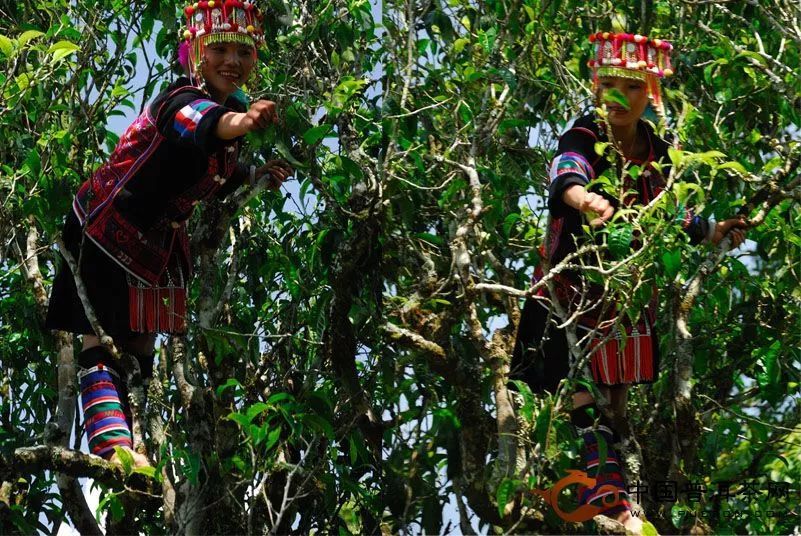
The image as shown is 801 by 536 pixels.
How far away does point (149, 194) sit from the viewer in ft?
18.7

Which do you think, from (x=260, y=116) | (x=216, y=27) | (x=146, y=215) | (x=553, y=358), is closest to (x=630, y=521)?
(x=553, y=358)

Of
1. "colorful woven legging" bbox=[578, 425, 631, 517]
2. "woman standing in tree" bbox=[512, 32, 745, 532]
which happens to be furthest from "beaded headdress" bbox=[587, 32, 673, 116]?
"colorful woven legging" bbox=[578, 425, 631, 517]

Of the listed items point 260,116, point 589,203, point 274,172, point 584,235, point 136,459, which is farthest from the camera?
point 274,172

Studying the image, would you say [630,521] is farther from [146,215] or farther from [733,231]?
[146,215]

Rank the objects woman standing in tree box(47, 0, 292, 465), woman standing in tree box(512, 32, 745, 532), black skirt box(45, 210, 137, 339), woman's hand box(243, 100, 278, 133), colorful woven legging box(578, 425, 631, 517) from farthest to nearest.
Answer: black skirt box(45, 210, 137, 339), woman standing in tree box(47, 0, 292, 465), woman standing in tree box(512, 32, 745, 532), colorful woven legging box(578, 425, 631, 517), woman's hand box(243, 100, 278, 133)

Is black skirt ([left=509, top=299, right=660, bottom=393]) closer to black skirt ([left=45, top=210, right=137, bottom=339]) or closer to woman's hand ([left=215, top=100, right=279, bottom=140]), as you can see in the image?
woman's hand ([left=215, top=100, right=279, bottom=140])

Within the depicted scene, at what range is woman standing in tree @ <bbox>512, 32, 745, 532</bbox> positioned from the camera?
17.6 feet

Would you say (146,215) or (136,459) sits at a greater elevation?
(146,215)

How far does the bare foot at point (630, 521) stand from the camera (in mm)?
5086

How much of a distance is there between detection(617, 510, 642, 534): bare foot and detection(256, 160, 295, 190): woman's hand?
6.03 feet

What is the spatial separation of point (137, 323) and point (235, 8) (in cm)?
126

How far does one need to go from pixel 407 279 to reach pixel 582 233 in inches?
32.2

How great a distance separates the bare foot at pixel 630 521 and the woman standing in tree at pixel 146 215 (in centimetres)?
180

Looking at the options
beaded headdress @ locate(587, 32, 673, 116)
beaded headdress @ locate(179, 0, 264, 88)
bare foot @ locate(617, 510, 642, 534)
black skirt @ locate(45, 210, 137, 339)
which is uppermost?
beaded headdress @ locate(179, 0, 264, 88)
